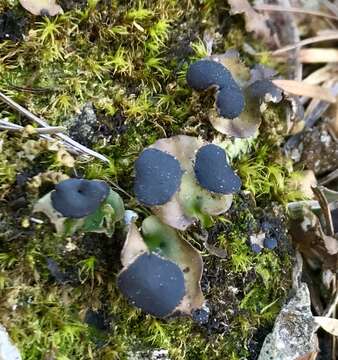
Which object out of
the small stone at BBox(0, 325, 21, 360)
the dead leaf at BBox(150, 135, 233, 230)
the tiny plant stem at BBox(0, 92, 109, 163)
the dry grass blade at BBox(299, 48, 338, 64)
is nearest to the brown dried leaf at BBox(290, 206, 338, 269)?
the dead leaf at BBox(150, 135, 233, 230)

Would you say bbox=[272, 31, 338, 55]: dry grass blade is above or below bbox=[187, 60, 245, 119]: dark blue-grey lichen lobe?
below

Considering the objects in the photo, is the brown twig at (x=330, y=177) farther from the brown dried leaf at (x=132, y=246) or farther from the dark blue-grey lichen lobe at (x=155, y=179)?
the brown dried leaf at (x=132, y=246)

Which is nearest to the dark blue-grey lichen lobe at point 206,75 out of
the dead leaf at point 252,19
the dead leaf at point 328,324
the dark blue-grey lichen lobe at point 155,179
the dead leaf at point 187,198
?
the dead leaf at point 187,198

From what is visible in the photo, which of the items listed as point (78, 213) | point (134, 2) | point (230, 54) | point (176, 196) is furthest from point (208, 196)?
point (134, 2)

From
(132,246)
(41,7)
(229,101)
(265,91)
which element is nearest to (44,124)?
(41,7)

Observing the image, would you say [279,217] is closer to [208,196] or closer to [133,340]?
[208,196]

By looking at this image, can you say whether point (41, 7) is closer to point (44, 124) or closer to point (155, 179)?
point (44, 124)

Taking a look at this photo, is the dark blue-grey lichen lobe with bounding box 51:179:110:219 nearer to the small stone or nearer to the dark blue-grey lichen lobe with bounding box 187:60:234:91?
the small stone
